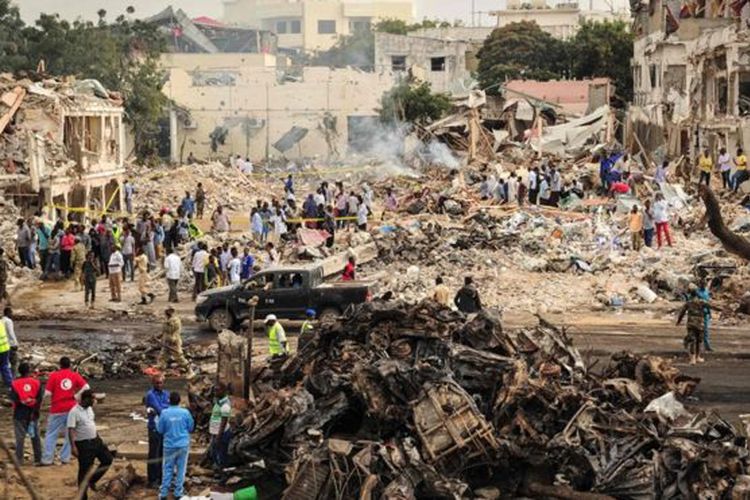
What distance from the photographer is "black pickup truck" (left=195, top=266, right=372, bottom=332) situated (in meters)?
23.5

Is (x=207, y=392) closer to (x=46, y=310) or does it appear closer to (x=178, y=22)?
(x=46, y=310)

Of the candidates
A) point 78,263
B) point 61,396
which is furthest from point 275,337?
point 78,263

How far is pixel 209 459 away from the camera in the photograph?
14.5 meters

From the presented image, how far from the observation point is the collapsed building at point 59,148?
114 ft

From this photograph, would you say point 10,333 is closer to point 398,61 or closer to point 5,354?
point 5,354

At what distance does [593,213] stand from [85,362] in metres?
17.7

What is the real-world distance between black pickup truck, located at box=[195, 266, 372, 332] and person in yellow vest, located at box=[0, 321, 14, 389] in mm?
6118

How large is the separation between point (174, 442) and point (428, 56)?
7290cm

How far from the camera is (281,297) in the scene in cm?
2356

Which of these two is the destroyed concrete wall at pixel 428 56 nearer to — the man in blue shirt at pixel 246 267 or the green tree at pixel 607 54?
the green tree at pixel 607 54

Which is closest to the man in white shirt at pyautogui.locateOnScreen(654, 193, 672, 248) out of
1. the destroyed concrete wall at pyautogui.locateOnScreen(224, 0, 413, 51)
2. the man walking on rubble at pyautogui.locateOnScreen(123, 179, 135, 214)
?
the man walking on rubble at pyautogui.locateOnScreen(123, 179, 135, 214)

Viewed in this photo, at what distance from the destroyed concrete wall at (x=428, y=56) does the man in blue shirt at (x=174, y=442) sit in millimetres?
→ 70292

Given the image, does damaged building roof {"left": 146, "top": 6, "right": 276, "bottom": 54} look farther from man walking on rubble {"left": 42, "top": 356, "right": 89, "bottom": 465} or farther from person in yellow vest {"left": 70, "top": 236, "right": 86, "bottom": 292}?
man walking on rubble {"left": 42, "top": 356, "right": 89, "bottom": 465}

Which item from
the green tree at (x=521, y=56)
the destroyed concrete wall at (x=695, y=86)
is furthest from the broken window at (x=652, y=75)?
the green tree at (x=521, y=56)
